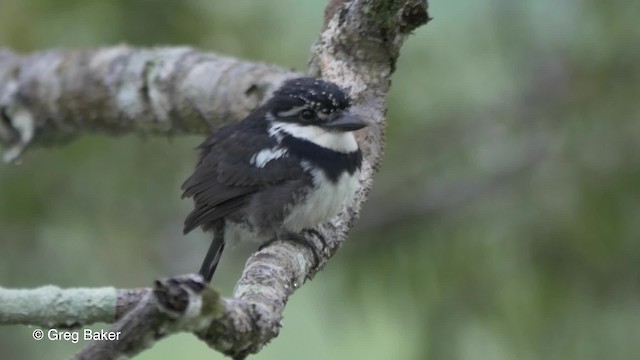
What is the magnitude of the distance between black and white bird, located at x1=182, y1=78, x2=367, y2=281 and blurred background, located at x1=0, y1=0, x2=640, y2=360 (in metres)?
1.14

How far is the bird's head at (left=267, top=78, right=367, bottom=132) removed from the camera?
3.59 m

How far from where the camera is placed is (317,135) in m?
3.73

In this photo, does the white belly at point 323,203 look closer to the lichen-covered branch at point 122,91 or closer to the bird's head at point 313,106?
the bird's head at point 313,106

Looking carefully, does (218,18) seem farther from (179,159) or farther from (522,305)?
(522,305)

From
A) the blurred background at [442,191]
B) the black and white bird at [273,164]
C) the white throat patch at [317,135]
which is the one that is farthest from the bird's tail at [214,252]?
the blurred background at [442,191]

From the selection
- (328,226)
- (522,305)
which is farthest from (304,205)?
(522,305)

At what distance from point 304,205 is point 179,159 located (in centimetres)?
185

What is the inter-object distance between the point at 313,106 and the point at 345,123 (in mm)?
170

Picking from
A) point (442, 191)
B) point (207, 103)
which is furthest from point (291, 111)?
point (442, 191)

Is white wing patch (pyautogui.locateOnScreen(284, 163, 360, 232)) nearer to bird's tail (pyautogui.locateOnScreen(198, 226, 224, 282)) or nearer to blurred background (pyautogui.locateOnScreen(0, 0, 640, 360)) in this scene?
bird's tail (pyautogui.locateOnScreen(198, 226, 224, 282))

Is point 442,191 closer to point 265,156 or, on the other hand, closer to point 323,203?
point 265,156

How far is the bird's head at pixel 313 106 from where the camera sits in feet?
11.8

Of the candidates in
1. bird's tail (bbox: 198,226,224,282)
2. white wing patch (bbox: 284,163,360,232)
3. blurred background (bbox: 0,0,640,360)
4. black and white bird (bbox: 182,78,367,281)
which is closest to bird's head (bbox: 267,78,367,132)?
black and white bird (bbox: 182,78,367,281)

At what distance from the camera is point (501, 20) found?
4855 millimetres
